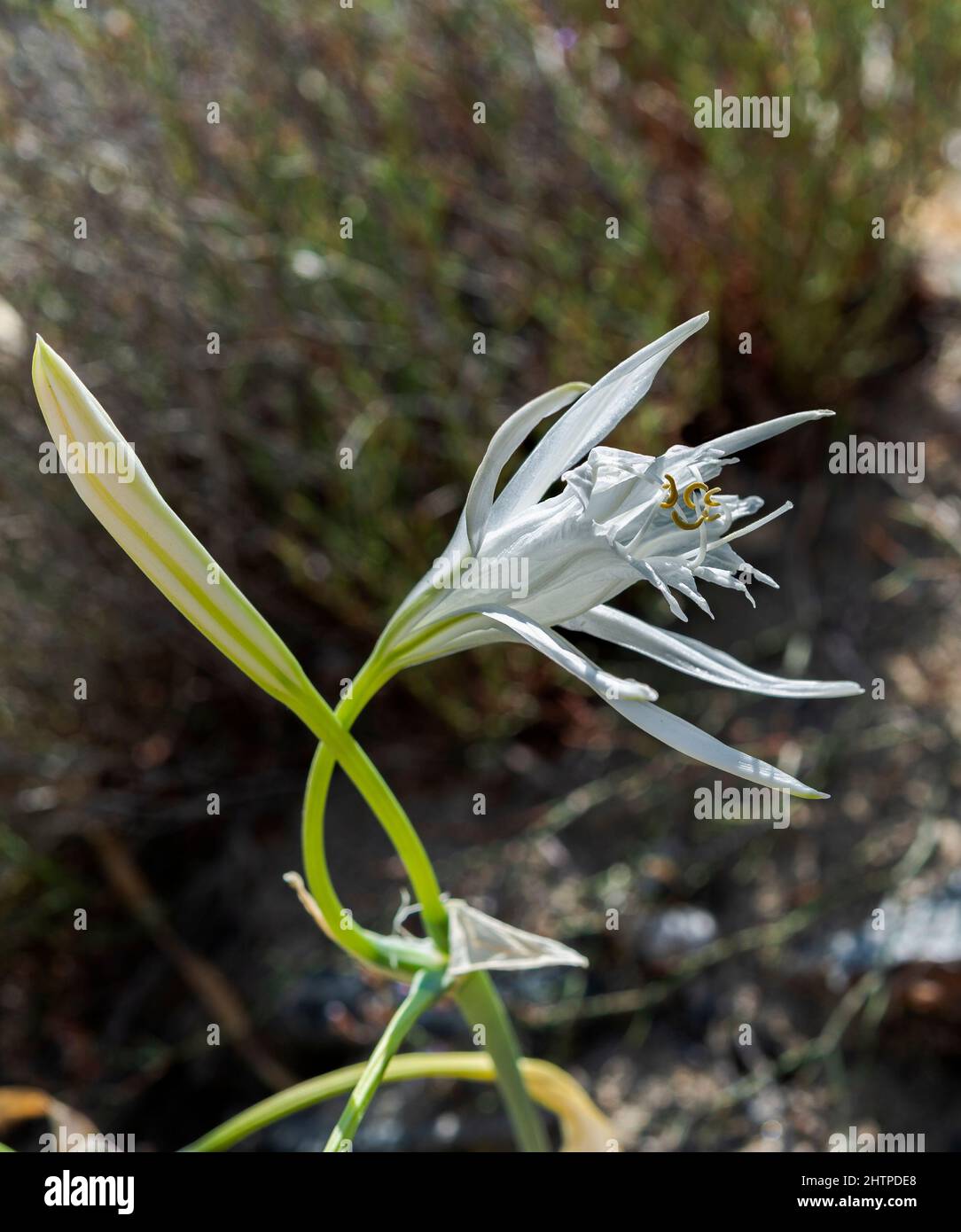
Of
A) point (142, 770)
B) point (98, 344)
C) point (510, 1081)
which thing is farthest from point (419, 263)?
point (510, 1081)

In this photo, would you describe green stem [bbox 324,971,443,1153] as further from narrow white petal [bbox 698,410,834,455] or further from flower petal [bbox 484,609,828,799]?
narrow white petal [bbox 698,410,834,455]

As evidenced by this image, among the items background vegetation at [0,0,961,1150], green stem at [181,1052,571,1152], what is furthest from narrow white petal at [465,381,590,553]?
background vegetation at [0,0,961,1150]

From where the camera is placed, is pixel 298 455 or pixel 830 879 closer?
pixel 830 879

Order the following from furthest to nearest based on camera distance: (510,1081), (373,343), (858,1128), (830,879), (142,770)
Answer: (142,770), (373,343), (830,879), (858,1128), (510,1081)

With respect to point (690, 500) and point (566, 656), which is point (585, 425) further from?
point (566, 656)

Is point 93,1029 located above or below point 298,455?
below

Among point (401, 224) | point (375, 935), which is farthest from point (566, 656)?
point (401, 224)

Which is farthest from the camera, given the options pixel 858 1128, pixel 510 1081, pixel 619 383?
pixel 858 1128
